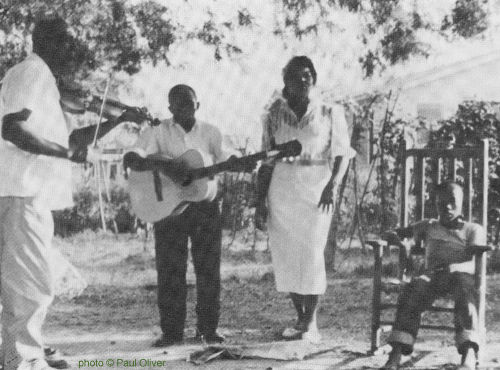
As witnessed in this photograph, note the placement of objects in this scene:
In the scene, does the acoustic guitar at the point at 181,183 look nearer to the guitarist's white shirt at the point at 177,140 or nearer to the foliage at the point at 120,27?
the guitarist's white shirt at the point at 177,140

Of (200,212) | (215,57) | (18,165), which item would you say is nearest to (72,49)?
(18,165)

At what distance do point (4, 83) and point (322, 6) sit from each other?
380cm

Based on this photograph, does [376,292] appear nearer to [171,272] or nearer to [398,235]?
[398,235]

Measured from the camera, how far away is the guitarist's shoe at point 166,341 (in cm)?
532

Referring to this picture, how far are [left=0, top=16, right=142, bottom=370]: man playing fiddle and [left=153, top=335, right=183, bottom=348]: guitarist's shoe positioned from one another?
3.65 feet

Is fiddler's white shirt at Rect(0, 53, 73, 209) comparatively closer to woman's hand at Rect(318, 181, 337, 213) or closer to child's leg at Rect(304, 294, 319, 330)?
woman's hand at Rect(318, 181, 337, 213)

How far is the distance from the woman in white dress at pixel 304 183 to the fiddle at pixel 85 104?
3.63ft

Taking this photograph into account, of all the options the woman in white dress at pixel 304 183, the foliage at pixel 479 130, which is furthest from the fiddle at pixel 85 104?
the foliage at pixel 479 130

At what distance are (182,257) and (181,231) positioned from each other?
19 cm

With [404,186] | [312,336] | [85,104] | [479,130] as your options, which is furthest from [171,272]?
[479,130]

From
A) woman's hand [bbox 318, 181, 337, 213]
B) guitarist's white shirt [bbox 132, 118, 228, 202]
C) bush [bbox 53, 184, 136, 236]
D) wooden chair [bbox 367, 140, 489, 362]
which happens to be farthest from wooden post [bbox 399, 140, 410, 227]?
bush [bbox 53, 184, 136, 236]

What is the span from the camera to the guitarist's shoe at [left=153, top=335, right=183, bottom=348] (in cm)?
532

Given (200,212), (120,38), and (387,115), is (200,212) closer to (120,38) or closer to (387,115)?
(120,38)

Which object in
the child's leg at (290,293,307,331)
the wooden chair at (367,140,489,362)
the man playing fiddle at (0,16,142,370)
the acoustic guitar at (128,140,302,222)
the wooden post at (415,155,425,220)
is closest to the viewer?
the man playing fiddle at (0,16,142,370)
